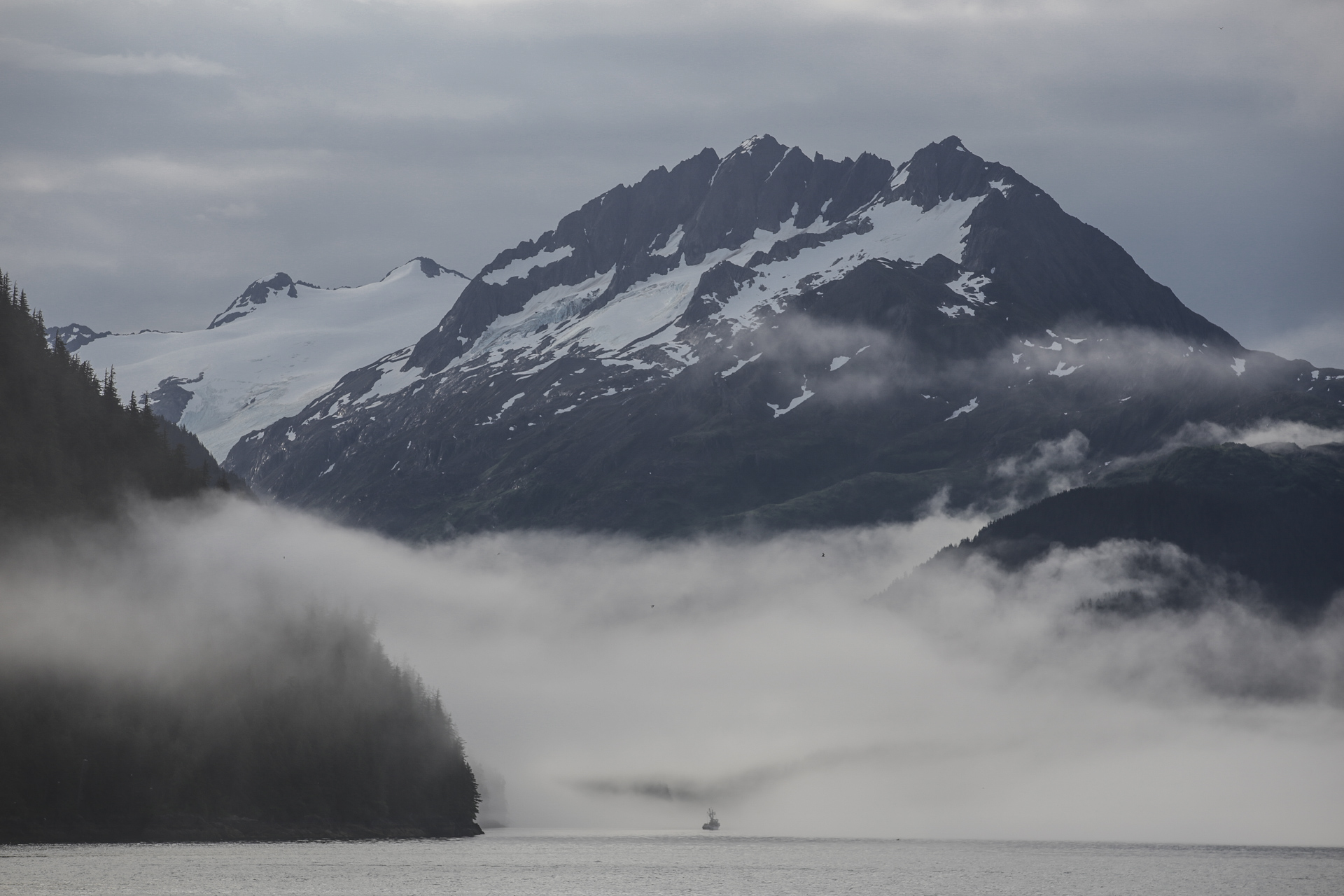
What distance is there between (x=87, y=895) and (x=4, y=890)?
356 inches

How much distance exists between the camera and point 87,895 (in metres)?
196

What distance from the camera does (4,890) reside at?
193 meters
